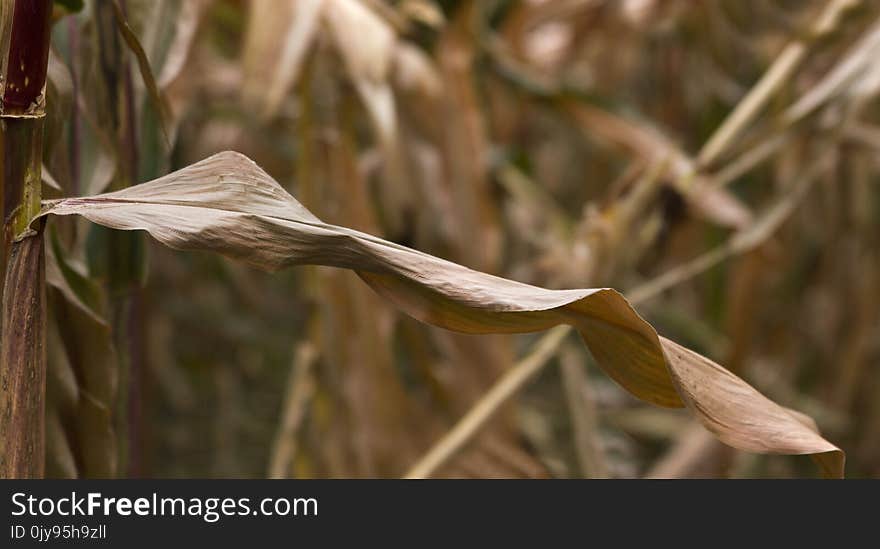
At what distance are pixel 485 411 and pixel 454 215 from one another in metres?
0.21

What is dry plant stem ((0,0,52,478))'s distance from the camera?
10.8 inches

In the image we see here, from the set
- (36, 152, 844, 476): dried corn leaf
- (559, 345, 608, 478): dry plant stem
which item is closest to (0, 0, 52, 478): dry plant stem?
(36, 152, 844, 476): dried corn leaf

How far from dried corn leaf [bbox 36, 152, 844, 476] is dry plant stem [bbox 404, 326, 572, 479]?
0.27 m

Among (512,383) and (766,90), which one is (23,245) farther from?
(766,90)

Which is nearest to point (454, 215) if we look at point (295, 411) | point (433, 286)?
point (295, 411)

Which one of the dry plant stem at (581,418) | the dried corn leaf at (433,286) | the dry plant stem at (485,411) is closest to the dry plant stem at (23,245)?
the dried corn leaf at (433,286)

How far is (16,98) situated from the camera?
0.28 m

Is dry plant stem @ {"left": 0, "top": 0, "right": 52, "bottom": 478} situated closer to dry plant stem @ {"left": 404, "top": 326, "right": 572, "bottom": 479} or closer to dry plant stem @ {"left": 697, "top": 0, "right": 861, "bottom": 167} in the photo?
dry plant stem @ {"left": 404, "top": 326, "right": 572, "bottom": 479}

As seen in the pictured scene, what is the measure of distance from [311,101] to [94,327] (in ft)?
1.28

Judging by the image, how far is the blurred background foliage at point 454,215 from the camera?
0.39 m

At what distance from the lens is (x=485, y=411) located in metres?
0.59

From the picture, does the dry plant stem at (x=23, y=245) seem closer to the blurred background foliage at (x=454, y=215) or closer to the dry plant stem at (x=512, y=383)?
the blurred background foliage at (x=454, y=215)

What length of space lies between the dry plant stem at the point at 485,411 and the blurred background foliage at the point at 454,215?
0.02m

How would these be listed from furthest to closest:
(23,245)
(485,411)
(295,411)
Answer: (295,411) → (485,411) → (23,245)
